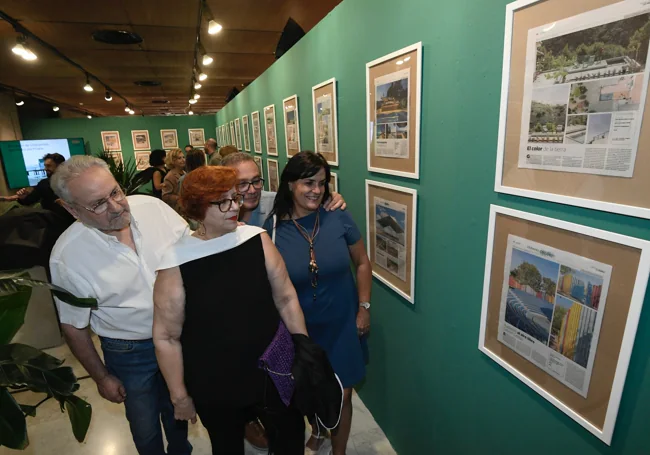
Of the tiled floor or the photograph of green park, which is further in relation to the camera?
the tiled floor

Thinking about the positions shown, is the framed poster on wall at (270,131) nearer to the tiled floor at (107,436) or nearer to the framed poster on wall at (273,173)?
the framed poster on wall at (273,173)

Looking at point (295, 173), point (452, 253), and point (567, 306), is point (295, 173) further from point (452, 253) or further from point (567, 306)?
point (567, 306)

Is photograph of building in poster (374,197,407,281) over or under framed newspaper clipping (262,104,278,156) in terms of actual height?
under

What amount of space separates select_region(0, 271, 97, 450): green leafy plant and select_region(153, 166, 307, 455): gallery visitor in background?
0.31 metres

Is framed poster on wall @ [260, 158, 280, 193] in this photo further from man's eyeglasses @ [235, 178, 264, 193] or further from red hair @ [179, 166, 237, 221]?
red hair @ [179, 166, 237, 221]

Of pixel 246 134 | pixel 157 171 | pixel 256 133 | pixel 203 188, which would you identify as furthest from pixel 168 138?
pixel 203 188

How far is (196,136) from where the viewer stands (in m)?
11.7

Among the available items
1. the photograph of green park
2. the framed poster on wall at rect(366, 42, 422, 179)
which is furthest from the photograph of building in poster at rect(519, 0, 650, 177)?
the framed poster on wall at rect(366, 42, 422, 179)

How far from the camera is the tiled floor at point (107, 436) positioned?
226 cm

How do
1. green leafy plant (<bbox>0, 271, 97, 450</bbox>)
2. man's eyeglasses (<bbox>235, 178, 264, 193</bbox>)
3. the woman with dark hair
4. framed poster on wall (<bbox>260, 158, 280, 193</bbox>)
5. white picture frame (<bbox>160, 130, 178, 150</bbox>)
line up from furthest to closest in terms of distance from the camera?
white picture frame (<bbox>160, 130, 178, 150</bbox>) → the woman with dark hair → framed poster on wall (<bbox>260, 158, 280, 193</bbox>) → man's eyeglasses (<bbox>235, 178, 264, 193</bbox>) → green leafy plant (<bbox>0, 271, 97, 450</bbox>)

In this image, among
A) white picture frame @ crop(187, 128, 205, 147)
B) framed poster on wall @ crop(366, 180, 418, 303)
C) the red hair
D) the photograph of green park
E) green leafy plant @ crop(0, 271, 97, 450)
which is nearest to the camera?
the photograph of green park

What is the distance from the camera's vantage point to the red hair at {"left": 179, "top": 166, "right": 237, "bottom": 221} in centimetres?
121

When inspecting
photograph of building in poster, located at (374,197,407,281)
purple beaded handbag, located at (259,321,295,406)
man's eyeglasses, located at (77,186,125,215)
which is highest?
man's eyeglasses, located at (77,186,125,215)

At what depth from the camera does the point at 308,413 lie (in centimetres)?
140
